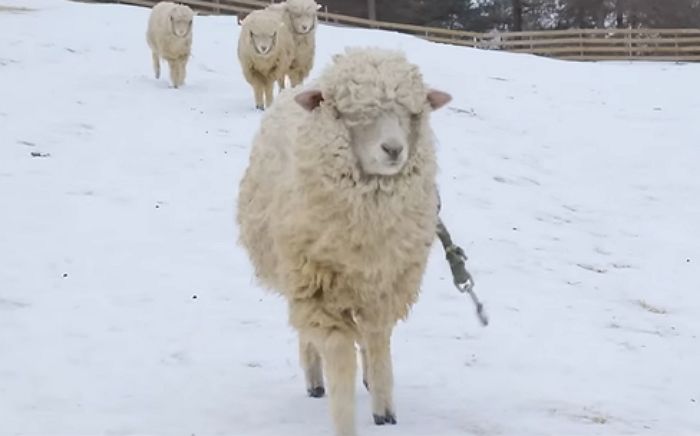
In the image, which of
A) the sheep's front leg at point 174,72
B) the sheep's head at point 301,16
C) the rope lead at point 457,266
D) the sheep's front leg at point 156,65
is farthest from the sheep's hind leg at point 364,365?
the sheep's front leg at point 156,65

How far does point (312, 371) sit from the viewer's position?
18.6 feet

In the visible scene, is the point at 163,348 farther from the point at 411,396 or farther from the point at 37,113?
the point at 37,113

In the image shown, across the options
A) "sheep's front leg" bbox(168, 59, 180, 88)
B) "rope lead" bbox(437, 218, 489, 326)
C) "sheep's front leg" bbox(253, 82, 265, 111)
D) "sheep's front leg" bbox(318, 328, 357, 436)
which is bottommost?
"sheep's front leg" bbox(318, 328, 357, 436)

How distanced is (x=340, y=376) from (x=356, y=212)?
73 centimetres

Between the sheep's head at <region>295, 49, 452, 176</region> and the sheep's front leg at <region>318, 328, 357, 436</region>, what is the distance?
30.5 inches

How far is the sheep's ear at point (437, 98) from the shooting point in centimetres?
483

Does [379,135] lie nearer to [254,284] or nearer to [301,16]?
[254,284]

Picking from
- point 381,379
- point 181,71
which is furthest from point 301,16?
point 381,379

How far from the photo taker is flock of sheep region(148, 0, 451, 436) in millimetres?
4645

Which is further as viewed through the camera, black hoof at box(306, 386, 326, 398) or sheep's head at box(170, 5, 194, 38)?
sheep's head at box(170, 5, 194, 38)

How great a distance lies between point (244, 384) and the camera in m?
5.80

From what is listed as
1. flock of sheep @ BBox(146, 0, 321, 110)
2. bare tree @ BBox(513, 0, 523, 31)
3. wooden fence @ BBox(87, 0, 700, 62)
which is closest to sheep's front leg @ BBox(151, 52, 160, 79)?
flock of sheep @ BBox(146, 0, 321, 110)

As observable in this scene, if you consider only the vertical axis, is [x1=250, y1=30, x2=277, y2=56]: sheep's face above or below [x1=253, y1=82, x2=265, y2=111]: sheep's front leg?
above

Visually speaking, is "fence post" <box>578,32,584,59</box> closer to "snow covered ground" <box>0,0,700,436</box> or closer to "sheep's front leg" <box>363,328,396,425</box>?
"snow covered ground" <box>0,0,700,436</box>
